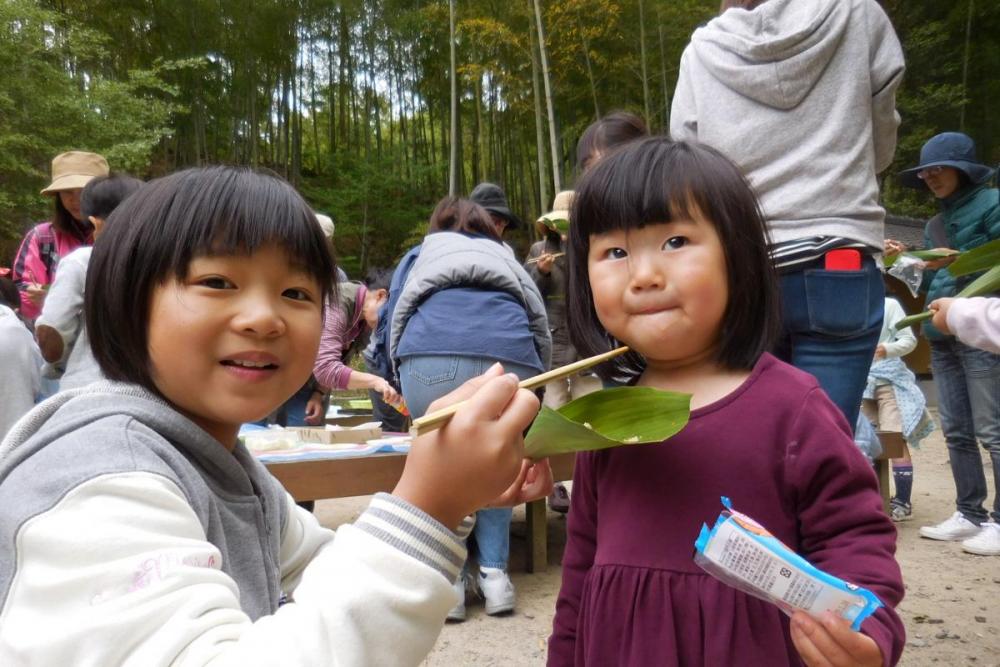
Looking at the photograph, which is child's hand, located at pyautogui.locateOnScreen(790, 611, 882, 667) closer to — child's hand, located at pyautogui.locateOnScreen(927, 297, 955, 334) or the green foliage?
child's hand, located at pyautogui.locateOnScreen(927, 297, 955, 334)

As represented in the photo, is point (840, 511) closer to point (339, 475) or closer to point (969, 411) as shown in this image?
point (339, 475)

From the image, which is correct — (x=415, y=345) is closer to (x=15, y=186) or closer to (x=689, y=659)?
(x=689, y=659)

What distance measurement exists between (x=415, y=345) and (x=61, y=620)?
7.74 feet

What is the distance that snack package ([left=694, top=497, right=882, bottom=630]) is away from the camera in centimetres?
81

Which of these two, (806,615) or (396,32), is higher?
(396,32)

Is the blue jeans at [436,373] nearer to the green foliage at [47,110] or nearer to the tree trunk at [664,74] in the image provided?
the green foliage at [47,110]

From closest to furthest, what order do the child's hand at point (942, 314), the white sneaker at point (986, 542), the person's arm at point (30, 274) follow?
1. the child's hand at point (942, 314)
2. the white sneaker at point (986, 542)
3. the person's arm at point (30, 274)

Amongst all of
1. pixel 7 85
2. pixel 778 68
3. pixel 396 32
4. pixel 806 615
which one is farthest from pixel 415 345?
pixel 396 32

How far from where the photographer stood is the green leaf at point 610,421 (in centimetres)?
90

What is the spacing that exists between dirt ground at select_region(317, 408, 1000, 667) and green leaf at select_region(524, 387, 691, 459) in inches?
77.0

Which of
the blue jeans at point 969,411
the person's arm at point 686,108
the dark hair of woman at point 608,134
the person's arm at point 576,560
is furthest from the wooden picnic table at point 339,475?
the blue jeans at point 969,411

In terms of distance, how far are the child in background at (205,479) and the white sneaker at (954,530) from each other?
386 cm

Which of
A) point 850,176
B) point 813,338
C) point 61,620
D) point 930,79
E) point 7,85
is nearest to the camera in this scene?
point 61,620

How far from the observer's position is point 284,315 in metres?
0.93
